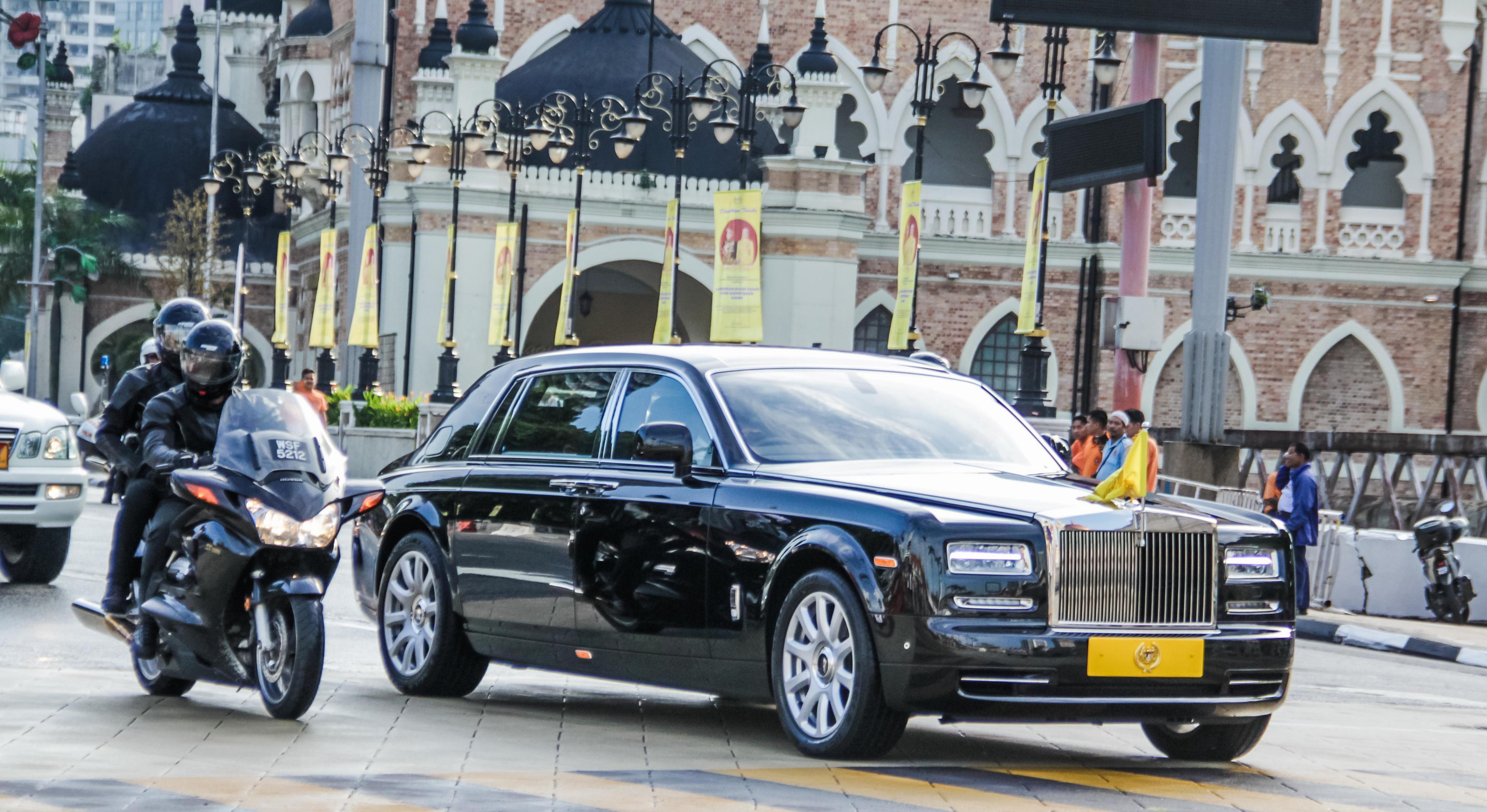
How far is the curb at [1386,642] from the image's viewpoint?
53.2 ft

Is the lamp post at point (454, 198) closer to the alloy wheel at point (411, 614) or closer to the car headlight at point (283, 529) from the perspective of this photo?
the alloy wheel at point (411, 614)

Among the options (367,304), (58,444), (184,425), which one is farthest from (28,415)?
(367,304)

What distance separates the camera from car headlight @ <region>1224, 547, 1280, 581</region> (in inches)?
297

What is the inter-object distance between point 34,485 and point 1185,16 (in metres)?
9.94

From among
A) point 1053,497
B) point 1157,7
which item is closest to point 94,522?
point 1157,7

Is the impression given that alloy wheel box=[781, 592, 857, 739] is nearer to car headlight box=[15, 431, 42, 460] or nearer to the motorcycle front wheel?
the motorcycle front wheel

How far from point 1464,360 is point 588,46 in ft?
70.5

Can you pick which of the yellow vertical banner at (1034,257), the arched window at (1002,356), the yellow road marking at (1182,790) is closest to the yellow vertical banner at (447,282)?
the yellow vertical banner at (1034,257)

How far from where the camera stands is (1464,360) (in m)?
48.0

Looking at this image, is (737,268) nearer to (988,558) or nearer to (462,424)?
(462,424)

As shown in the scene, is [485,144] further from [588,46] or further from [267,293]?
[267,293]

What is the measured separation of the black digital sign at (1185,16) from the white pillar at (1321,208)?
31095mm

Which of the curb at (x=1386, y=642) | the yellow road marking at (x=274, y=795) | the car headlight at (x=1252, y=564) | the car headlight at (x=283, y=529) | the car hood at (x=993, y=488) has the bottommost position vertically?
the curb at (x=1386, y=642)

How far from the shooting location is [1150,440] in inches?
607
